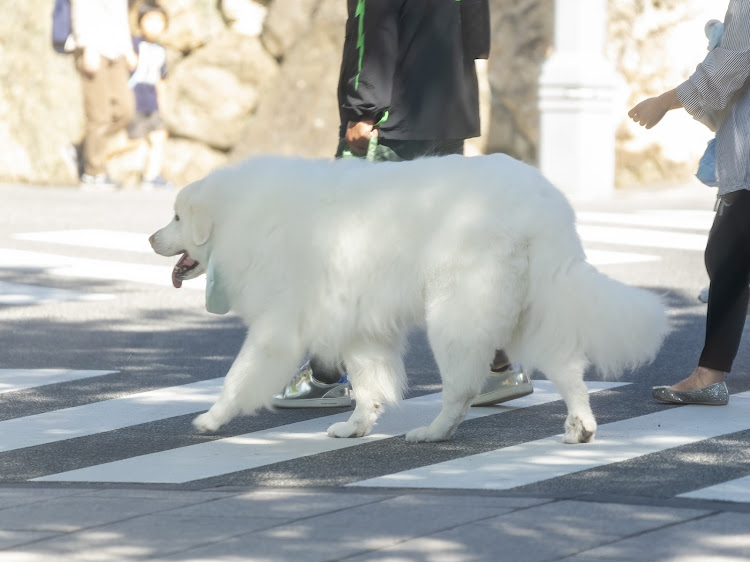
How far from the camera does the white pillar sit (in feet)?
51.0

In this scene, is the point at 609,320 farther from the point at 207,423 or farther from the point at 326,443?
the point at 207,423

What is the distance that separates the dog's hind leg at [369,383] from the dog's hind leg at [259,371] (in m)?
0.28

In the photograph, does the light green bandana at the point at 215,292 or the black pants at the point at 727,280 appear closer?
the light green bandana at the point at 215,292

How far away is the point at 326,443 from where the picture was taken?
19.7 feet

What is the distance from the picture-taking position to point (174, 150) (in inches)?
773

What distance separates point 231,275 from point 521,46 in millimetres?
13152

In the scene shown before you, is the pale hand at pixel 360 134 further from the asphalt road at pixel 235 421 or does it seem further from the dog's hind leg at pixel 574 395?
the dog's hind leg at pixel 574 395

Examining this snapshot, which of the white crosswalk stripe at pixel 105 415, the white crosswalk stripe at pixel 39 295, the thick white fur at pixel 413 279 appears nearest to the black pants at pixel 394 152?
the white crosswalk stripe at pixel 105 415

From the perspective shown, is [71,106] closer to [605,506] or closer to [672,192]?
[672,192]

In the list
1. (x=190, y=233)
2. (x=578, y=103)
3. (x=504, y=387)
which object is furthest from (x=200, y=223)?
(x=578, y=103)

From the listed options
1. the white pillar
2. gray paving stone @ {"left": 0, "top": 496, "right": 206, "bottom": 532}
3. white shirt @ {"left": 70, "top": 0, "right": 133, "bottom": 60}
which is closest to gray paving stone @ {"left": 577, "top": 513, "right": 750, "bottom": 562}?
gray paving stone @ {"left": 0, "top": 496, "right": 206, "bottom": 532}

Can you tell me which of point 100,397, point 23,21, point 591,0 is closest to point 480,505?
point 100,397

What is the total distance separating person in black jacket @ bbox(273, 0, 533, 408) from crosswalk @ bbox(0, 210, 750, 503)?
159 millimetres

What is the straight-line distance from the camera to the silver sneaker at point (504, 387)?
666 centimetres
